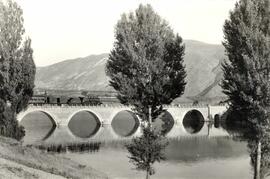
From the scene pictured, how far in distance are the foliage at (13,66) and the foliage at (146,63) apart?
8123 millimetres

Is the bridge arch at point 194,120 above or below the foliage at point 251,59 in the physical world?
below

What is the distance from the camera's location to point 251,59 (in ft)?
84.9

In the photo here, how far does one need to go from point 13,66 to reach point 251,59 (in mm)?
20400

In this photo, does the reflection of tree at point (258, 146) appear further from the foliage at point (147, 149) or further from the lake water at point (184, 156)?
the lake water at point (184, 156)

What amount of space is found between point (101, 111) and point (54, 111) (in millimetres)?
9837

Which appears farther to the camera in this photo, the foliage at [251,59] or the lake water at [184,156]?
the lake water at [184,156]

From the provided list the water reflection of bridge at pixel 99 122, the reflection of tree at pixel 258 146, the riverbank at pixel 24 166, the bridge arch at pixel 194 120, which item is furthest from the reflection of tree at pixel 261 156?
the bridge arch at pixel 194 120

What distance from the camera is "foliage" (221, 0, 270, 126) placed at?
25781 millimetres

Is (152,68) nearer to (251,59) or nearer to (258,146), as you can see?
(251,59)

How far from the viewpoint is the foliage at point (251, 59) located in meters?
25.8

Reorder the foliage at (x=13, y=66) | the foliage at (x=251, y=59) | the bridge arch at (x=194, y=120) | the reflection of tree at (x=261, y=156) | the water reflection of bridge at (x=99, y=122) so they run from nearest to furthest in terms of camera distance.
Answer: the foliage at (x=251, y=59)
the reflection of tree at (x=261, y=156)
the foliage at (x=13, y=66)
the water reflection of bridge at (x=99, y=122)
the bridge arch at (x=194, y=120)

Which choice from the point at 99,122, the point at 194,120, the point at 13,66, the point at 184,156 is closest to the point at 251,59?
the point at 13,66

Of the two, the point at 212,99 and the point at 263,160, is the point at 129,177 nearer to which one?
the point at 263,160

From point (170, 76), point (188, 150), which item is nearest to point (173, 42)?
point (170, 76)
